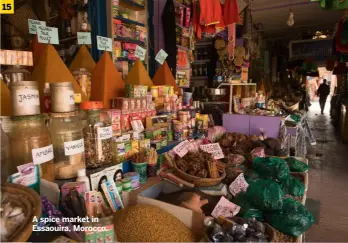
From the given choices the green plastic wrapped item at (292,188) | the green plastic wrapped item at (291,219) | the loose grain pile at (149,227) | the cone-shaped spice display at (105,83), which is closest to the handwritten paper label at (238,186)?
the green plastic wrapped item at (291,219)

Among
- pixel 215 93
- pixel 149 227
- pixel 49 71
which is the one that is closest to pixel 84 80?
pixel 49 71

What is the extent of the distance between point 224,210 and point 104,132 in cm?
84

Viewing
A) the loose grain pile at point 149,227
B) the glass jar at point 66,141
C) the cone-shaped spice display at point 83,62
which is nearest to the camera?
the loose grain pile at point 149,227

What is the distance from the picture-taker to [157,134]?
7.07 feet

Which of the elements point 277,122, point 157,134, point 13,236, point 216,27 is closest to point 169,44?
point 216,27

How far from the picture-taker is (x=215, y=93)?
4.93 metres

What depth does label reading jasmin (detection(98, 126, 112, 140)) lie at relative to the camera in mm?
→ 1589

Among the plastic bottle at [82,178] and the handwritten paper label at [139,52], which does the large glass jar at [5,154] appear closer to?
the plastic bottle at [82,178]

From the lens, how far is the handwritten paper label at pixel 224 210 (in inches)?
58.7

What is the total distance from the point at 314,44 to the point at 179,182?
8341mm

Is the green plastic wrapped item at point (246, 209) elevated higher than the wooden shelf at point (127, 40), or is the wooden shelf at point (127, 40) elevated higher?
Result: the wooden shelf at point (127, 40)

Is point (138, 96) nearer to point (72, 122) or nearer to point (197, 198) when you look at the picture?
point (72, 122)

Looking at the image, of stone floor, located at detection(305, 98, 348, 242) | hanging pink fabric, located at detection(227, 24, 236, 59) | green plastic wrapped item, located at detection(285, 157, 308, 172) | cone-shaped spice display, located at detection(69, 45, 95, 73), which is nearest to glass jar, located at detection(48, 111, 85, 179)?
cone-shaped spice display, located at detection(69, 45, 95, 73)

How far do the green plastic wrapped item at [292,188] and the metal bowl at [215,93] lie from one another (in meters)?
3.07
